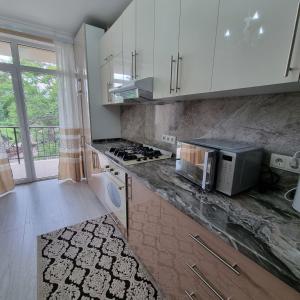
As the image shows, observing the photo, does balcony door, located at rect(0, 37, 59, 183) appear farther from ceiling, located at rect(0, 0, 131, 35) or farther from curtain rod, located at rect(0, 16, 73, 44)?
ceiling, located at rect(0, 0, 131, 35)

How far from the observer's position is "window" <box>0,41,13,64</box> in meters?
2.61

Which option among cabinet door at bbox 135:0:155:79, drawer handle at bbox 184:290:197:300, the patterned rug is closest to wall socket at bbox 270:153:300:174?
drawer handle at bbox 184:290:197:300

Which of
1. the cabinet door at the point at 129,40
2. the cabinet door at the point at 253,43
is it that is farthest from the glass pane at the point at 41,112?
the cabinet door at the point at 253,43

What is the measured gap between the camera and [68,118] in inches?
118

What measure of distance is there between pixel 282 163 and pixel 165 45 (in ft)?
3.75

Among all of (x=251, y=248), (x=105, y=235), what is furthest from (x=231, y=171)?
(x=105, y=235)

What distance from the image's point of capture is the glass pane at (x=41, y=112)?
9.61 ft

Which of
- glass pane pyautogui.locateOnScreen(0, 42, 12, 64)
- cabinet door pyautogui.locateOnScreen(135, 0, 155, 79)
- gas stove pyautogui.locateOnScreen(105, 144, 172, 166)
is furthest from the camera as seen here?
glass pane pyautogui.locateOnScreen(0, 42, 12, 64)

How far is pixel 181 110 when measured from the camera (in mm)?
1735

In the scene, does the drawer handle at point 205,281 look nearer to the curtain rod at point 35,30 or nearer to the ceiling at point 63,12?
the ceiling at point 63,12

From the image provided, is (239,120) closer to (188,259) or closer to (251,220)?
(251,220)

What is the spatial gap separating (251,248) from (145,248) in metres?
0.93

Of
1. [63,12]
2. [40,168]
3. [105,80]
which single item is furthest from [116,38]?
[40,168]

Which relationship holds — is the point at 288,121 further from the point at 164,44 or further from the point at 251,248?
the point at 164,44
